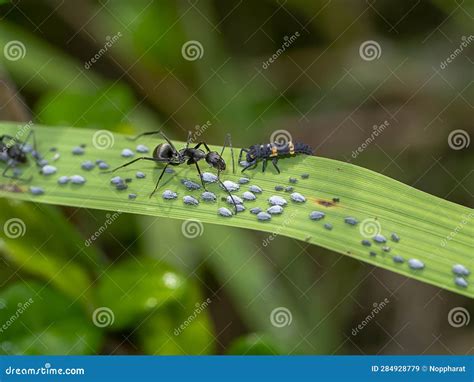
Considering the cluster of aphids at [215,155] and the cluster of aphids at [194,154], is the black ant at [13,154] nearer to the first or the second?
the cluster of aphids at [194,154]

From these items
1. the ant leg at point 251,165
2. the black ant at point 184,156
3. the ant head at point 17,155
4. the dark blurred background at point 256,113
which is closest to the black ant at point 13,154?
the ant head at point 17,155

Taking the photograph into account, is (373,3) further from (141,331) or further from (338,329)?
(141,331)

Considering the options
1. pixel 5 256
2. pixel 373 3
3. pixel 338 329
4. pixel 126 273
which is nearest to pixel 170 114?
pixel 126 273

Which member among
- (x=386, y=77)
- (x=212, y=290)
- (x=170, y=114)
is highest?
(x=386, y=77)

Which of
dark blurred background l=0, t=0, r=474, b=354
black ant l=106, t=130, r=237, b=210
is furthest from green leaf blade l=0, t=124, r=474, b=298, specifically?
dark blurred background l=0, t=0, r=474, b=354

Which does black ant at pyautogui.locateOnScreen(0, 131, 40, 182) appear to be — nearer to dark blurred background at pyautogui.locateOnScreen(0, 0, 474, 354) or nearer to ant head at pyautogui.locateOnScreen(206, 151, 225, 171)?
Result: dark blurred background at pyautogui.locateOnScreen(0, 0, 474, 354)

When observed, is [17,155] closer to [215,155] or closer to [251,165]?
[215,155]
